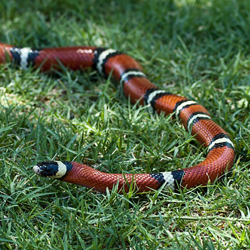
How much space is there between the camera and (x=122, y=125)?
15.4ft

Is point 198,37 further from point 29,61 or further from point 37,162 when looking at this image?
point 37,162

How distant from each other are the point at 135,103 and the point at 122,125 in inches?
27.0

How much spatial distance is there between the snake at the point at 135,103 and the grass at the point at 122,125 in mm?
114

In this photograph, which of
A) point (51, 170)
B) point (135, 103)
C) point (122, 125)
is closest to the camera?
point (51, 170)

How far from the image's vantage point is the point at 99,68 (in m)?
5.89

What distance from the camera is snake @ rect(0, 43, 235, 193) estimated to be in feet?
12.4

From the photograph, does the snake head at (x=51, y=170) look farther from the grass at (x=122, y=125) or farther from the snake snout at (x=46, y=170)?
the grass at (x=122, y=125)

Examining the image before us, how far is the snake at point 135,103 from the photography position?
12.4 ft

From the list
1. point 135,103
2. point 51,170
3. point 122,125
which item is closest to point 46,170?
point 51,170

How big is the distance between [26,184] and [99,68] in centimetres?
251

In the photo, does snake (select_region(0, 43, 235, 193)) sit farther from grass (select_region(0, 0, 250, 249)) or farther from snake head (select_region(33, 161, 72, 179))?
grass (select_region(0, 0, 250, 249))

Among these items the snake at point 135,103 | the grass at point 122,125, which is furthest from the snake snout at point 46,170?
the grass at point 122,125

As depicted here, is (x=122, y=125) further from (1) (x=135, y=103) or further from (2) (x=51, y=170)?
(2) (x=51, y=170)

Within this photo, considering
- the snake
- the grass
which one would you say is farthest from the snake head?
the grass
